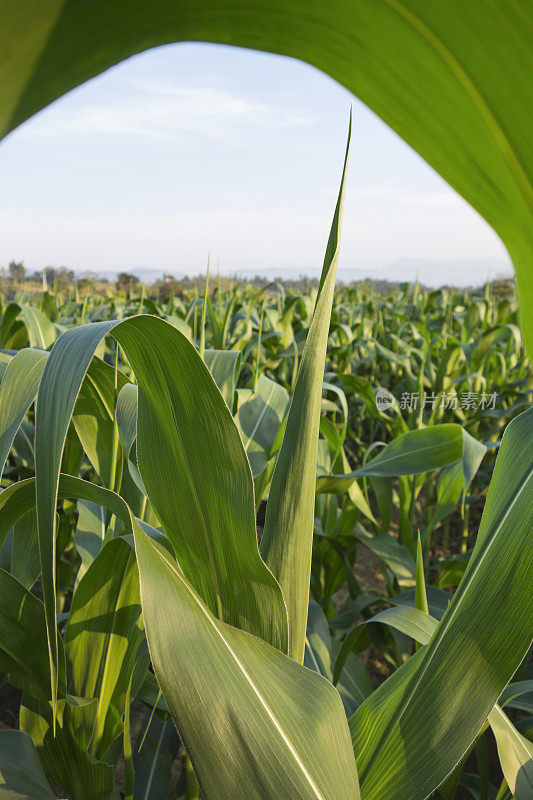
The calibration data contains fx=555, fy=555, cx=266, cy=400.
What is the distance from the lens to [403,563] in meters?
0.91

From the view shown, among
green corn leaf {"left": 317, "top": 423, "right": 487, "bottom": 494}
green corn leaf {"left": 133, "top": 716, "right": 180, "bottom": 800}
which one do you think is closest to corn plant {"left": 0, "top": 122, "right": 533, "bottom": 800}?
green corn leaf {"left": 133, "top": 716, "right": 180, "bottom": 800}

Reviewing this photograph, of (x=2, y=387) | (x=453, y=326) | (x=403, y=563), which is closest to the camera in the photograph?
(x=2, y=387)

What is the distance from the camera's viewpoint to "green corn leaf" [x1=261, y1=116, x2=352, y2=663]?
0.86 ft

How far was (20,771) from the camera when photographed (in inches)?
15.3

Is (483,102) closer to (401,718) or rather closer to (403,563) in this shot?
(401,718)

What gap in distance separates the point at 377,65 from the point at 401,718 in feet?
1.00

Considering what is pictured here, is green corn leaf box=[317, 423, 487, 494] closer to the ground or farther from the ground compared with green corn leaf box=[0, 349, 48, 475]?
closer to the ground

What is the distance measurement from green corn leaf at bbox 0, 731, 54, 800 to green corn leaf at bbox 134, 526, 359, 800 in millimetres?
223

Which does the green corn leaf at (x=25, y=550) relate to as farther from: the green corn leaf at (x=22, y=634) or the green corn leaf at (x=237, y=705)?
the green corn leaf at (x=237, y=705)

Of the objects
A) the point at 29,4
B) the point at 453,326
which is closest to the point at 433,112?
the point at 29,4

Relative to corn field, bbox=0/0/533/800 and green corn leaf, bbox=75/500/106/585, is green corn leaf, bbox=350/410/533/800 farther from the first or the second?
green corn leaf, bbox=75/500/106/585

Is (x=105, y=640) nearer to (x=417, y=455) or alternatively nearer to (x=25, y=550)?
(x=25, y=550)

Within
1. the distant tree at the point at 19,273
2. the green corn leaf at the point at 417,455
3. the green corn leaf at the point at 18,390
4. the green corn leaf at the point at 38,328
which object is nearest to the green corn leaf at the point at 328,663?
the green corn leaf at the point at 417,455

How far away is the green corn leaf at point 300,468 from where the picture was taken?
10.3 inches
